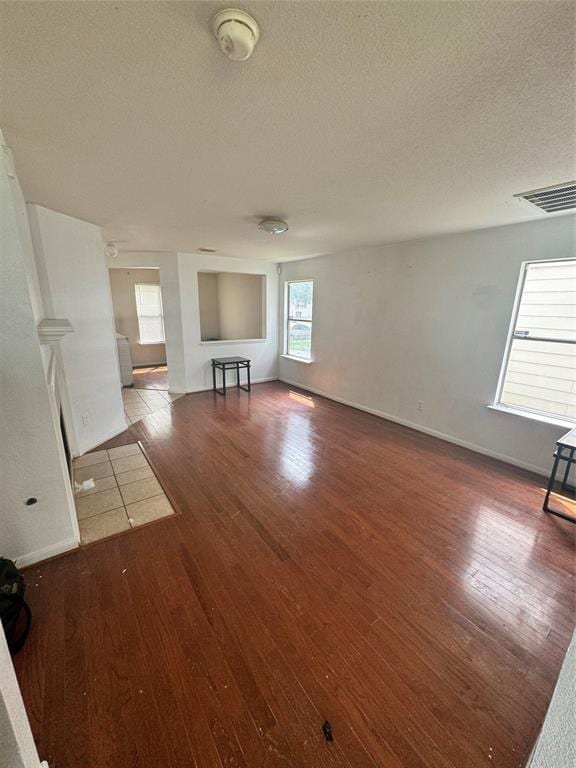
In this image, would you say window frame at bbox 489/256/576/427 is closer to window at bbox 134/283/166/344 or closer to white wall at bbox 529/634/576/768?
white wall at bbox 529/634/576/768

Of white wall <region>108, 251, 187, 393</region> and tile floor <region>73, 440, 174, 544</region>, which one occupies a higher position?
white wall <region>108, 251, 187, 393</region>

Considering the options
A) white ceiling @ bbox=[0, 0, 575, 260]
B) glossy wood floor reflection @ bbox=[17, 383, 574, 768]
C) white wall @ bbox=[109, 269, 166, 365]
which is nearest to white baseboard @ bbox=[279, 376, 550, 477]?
glossy wood floor reflection @ bbox=[17, 383, 574, 768]

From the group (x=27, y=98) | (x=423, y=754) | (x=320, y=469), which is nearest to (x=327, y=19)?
(x=27, y=98)

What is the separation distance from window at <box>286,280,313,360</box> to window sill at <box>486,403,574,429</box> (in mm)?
3223

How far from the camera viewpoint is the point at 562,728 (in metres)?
0.70

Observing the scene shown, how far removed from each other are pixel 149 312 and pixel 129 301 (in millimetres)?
477

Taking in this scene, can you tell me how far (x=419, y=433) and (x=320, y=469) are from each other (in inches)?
67.5

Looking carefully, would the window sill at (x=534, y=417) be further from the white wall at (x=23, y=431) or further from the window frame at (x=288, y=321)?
the white wall at (x=23, y=431)

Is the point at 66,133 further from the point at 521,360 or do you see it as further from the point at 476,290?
the point at 521,360

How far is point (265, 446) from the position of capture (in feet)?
11.7

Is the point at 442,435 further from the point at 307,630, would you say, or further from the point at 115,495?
the point at 115,495

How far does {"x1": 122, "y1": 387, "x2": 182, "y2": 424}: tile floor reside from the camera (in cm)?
453

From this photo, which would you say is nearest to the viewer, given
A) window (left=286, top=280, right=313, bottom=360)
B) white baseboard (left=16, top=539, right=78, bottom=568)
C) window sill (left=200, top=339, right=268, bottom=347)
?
white baseboard (left=16, top=539, right=78, bottom=568)

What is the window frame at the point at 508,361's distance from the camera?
9.34 feet
